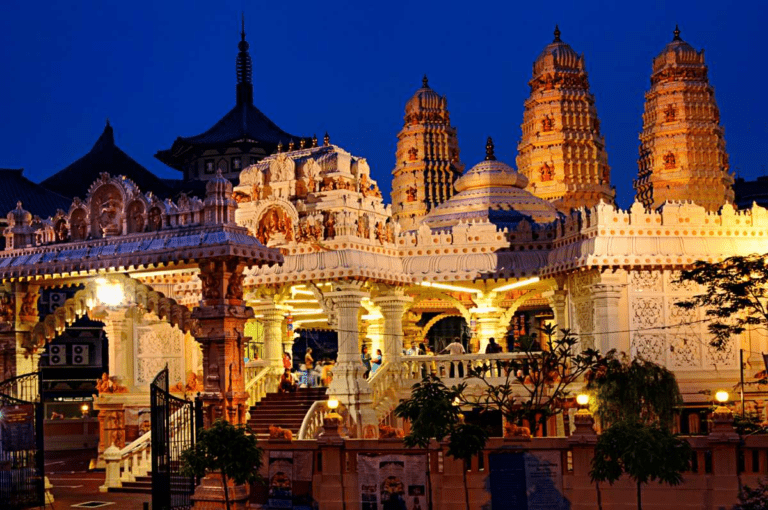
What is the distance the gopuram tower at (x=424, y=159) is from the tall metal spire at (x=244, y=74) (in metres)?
21.0

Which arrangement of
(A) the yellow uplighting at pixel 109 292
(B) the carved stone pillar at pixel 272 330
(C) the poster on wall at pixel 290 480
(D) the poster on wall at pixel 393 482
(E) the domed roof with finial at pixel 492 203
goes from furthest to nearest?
(E) the domed roof with finial at pixel 492 203, (B) the carved stone pillar at pixel 272 330, (A) the yellow uplighting at pixel 109 292, (C) the poster on wall at pixel 290 480, (D) the poster on wall at pixel 393 482

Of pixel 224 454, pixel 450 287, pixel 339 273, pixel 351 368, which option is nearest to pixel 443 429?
pixel 224 454

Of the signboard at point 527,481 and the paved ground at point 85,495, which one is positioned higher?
the signboard at point 527,481

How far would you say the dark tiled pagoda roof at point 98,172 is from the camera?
63906 mm

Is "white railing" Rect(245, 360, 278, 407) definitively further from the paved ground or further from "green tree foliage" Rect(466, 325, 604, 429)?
"green tree foliage" Rect(466, 325, 604, 429)

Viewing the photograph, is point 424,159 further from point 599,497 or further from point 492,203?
point 599,497

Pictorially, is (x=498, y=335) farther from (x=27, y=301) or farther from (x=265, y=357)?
(x=27, y=301)

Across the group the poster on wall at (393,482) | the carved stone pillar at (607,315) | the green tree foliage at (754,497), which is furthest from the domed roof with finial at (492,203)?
the green tree foliage at (754,497)

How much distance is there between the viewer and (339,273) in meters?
28.4

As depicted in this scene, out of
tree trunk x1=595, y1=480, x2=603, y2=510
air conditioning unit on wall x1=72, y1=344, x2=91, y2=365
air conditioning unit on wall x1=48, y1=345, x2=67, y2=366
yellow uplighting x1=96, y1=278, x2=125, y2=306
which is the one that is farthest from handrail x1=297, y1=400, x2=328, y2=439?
air conditioning unit on wall x1=72, y1=344, x2=91, y2=365

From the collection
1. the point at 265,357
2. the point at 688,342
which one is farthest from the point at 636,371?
the point at 265,357

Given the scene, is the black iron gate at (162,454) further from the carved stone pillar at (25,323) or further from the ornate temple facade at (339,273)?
the carved stone pillar at (25,323)

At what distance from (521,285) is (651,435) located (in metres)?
A: 15.5

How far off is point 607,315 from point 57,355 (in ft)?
114
